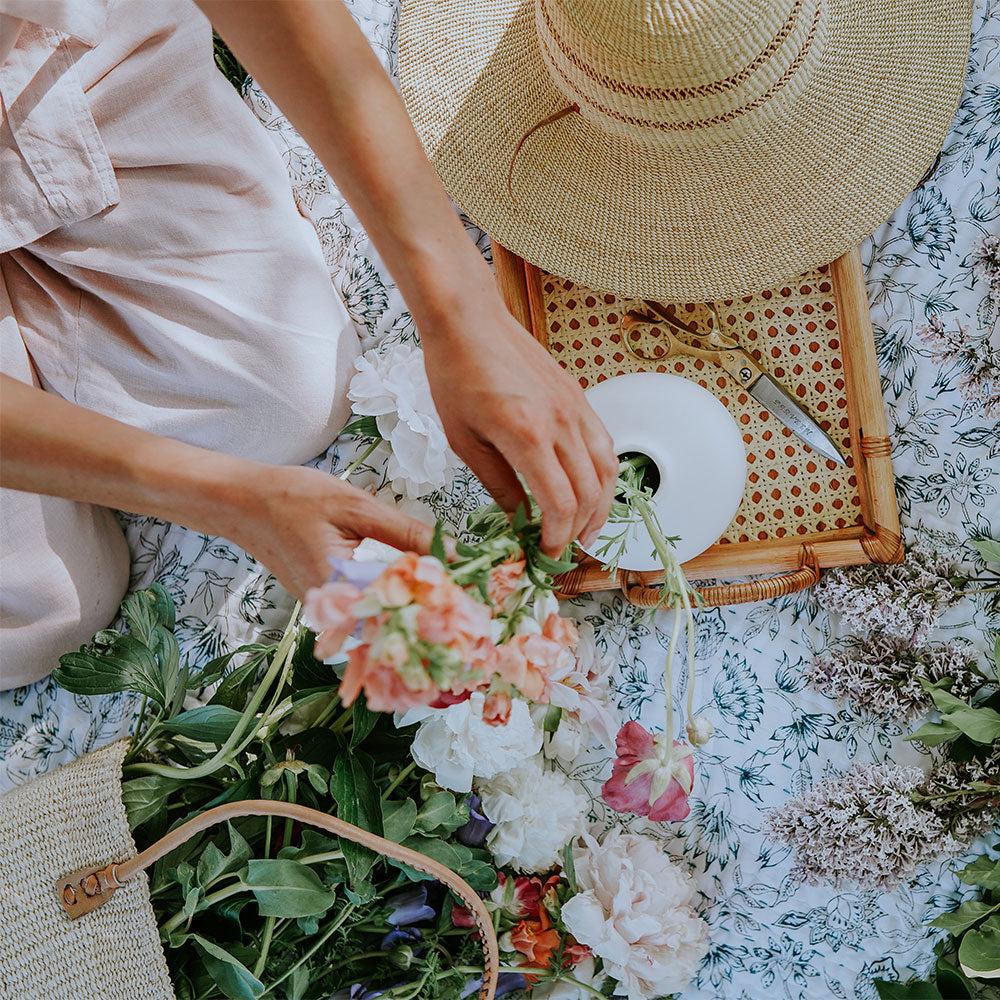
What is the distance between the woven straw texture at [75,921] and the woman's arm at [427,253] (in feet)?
1.40

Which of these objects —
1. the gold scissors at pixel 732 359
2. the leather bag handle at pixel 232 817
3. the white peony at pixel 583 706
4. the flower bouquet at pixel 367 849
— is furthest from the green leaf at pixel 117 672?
the gold scissors at pixel 732 359

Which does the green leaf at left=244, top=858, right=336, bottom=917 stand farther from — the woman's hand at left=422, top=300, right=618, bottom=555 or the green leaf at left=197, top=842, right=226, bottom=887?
the woman's hand at left=422, top=300, right=618, bottom=555

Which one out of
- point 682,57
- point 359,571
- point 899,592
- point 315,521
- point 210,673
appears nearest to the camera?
point 359,571

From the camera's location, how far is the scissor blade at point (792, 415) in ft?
2.76

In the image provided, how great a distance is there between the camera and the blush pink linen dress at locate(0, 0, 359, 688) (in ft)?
2.46

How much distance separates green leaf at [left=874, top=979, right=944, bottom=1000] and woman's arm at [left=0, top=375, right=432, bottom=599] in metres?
0.64

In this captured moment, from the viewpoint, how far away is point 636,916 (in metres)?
0.73

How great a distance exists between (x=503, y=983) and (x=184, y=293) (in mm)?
700

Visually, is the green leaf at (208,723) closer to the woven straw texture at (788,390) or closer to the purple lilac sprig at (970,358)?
the woven straw texture at (788,390)

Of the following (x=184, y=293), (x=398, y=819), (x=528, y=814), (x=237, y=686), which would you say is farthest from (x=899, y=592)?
(x=184, y=293)

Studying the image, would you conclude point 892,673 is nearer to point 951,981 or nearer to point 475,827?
point 951,981

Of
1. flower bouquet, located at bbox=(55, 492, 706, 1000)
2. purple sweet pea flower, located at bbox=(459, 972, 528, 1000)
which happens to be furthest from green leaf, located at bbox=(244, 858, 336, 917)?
purple sweet pea flower, located at bbox=(459, 972, 528, 1000)

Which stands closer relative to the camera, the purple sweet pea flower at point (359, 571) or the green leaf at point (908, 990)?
the purple sweet pea flower at point (359, 571)

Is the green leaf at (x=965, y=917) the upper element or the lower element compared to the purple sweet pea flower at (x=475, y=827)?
lower
